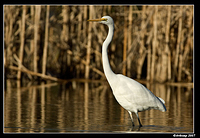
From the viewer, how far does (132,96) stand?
591 centimetres

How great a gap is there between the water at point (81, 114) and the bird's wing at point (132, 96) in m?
0.35

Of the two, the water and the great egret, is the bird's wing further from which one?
the water

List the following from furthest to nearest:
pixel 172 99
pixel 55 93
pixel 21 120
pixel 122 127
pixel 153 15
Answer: pixel 153 15 < pixel 55 93 < pixel 172 99 < pixel 21 120 < pixel 122 127

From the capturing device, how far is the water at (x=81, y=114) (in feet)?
19.4

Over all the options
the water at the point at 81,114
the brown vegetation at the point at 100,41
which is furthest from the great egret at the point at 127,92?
the brown vegetation at the point at 100,41

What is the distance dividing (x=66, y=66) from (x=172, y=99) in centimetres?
643

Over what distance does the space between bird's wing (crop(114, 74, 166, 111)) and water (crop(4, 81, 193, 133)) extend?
35cm

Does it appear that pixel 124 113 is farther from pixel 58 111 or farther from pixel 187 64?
pixel 187 64

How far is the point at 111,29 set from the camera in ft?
20.1

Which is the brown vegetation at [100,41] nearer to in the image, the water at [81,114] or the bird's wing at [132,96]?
the water at [81,114]

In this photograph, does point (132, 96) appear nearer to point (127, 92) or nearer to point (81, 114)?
point (127, 92)

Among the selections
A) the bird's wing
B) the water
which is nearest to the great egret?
the bird's wing

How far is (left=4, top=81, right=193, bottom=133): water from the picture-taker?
5910mm

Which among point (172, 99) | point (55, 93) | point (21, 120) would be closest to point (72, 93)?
point (55, 93)
